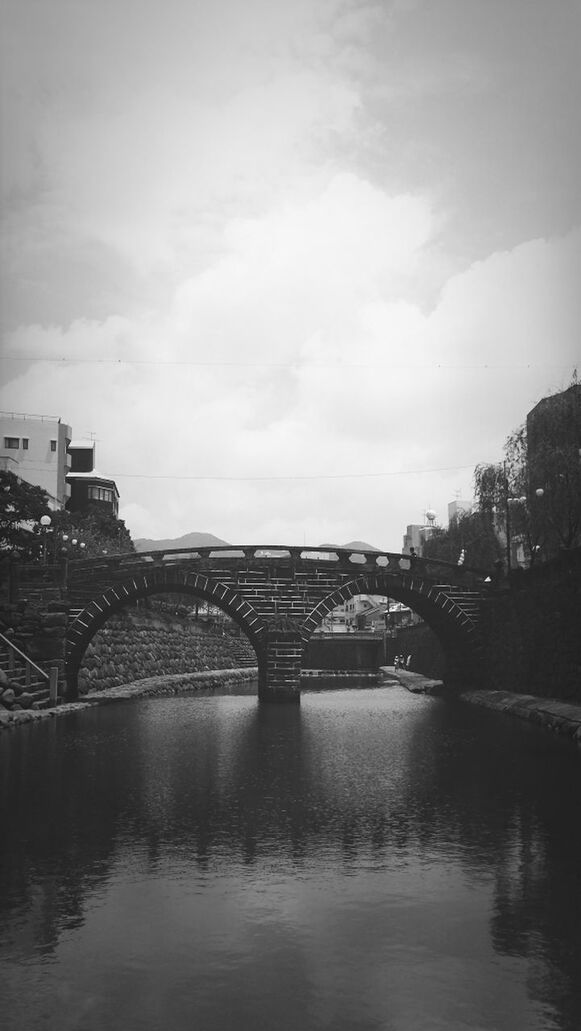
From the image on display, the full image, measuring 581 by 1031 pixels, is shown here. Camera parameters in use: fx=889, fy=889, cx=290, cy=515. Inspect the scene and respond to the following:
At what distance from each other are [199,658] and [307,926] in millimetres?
69423

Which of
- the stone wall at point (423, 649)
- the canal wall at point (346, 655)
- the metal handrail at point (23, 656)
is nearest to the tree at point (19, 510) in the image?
the metal handrail at point (23, 656)

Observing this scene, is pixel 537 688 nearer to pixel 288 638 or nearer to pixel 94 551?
pixel 288 638

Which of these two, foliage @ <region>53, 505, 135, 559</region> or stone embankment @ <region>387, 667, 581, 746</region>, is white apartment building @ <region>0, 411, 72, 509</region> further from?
stone embankment @ <region>387, 667, 581, 746</region>

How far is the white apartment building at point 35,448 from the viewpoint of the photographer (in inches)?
3558

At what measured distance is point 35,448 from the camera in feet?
299

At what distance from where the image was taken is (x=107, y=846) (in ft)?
42.6

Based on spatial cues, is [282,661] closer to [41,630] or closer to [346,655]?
[41,630]

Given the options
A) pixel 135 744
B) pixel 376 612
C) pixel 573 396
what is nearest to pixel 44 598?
pixel 135 744

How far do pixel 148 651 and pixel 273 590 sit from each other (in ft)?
69.2

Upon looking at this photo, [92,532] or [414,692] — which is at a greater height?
[92,532]

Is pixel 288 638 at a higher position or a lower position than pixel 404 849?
higher

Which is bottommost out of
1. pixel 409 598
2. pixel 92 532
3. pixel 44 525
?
pixel 409 598

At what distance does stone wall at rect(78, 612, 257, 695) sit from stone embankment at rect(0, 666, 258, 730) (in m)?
0.91

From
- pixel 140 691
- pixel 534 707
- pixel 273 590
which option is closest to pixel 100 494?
pixel 140 691
